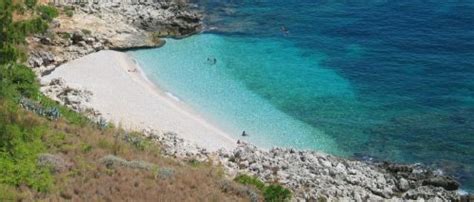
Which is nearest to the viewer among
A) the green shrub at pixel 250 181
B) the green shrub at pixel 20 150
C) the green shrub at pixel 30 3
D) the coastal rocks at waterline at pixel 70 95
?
the green shrub at pixel 20 150

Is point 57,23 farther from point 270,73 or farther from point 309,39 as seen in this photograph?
point 309,39

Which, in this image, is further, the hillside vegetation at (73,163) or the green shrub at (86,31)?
the green shrub at (86,31)

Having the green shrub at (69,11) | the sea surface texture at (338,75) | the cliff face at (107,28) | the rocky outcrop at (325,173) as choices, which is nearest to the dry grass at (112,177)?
the rocky outcrop at (325,173)

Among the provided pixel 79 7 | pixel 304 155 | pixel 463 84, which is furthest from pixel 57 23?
pixel 463 84

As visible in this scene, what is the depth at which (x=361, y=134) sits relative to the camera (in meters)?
52.2

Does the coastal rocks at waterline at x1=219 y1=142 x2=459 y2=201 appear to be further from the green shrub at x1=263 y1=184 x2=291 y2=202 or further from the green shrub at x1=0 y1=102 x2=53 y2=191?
the green shrub at x1=0 y1=102 x2=53 y2=191

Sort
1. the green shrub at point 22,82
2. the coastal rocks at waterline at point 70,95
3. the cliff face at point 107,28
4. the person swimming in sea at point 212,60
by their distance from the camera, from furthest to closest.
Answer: the person swimming in sea at point 212,60
the cliff face at point 107,28
the coastal rocks at waterline at point 70,95
the green shrub at point 22,82

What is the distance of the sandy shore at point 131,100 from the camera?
48875mm

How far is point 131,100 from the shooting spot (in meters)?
53.1

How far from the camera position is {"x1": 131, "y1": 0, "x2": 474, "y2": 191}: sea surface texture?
5134 cm

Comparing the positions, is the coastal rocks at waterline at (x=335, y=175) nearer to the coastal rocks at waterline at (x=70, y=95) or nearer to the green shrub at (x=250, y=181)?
the green shrub at (x=250, y=181)

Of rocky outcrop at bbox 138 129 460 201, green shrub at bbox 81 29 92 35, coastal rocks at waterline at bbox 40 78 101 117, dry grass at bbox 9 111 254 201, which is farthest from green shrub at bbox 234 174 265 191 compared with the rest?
green shrub at bbox 81 29 92 35

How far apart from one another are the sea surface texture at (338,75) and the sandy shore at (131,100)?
6.03ft

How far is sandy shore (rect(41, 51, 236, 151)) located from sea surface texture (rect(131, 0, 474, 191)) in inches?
72.3
